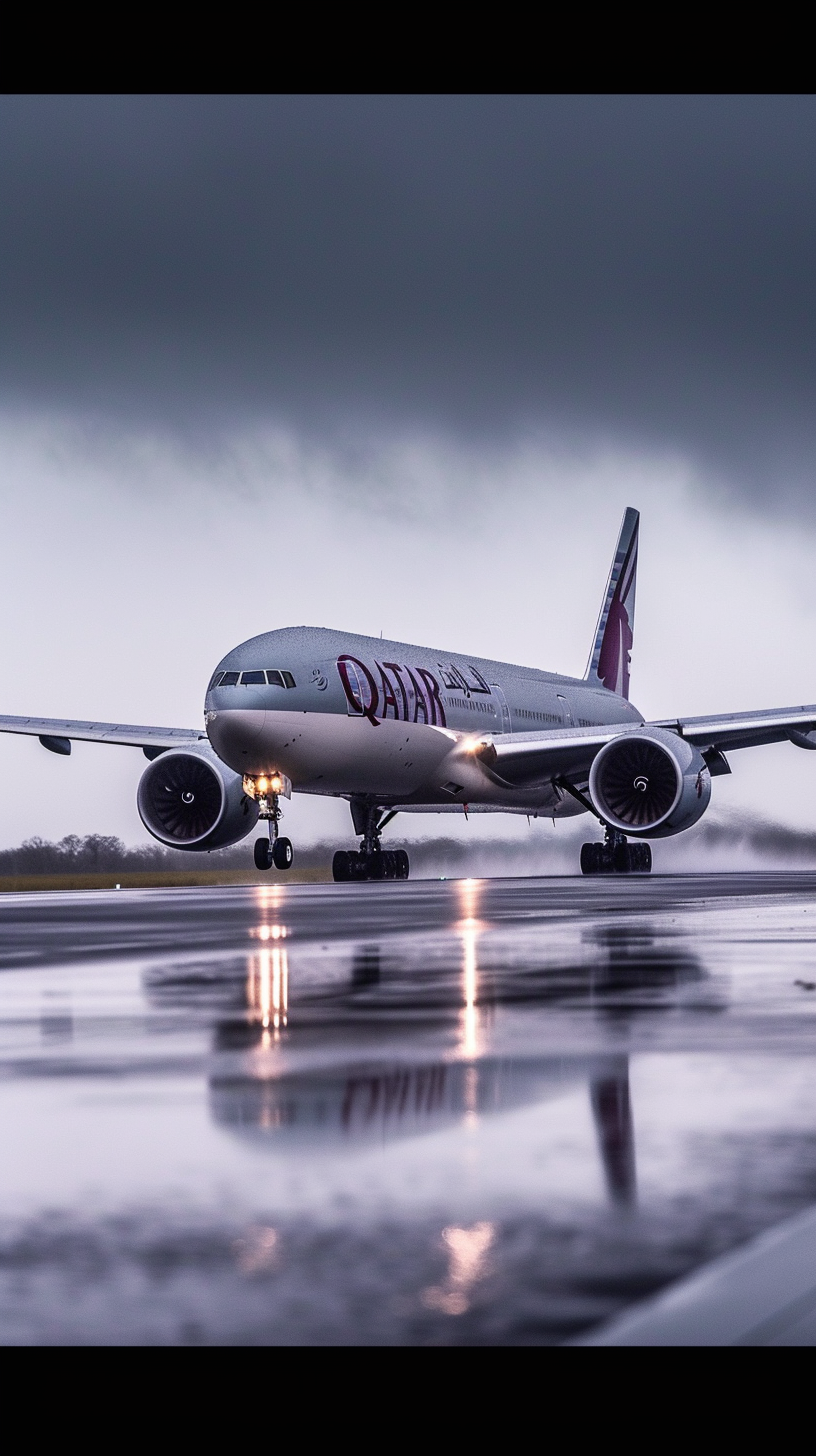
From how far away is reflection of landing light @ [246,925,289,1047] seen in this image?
7430 mm

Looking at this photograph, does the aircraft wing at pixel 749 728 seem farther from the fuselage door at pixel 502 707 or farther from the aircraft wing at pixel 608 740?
the fuselage door at pixel 502 707

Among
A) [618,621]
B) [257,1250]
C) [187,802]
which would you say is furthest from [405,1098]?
[618,621]

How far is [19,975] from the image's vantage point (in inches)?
398

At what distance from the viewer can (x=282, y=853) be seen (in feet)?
84.1

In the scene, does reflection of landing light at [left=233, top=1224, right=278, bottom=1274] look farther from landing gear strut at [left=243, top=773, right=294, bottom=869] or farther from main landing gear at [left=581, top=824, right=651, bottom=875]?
main landing gear at [left=581, top=824, right=651, bottom=875]

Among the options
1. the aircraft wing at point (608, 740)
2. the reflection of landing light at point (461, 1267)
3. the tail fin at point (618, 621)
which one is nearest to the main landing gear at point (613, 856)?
the aircraft wing at point (608, 740)

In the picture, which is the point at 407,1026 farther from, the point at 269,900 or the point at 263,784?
the point at 263,784

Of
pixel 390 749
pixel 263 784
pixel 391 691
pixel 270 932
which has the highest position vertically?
pixel 391 691

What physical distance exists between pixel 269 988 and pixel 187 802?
68.6 feet

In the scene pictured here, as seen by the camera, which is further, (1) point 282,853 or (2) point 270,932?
(1) point 282,853

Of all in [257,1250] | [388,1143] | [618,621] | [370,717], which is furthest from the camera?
[618,621]

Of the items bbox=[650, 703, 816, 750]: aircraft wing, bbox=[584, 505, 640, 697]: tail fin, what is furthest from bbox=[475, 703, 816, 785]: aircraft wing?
bbox=[584, 505, 640, 697]: tail fin

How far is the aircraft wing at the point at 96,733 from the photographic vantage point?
1227 inches

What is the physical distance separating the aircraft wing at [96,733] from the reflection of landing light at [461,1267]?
2772 cm
